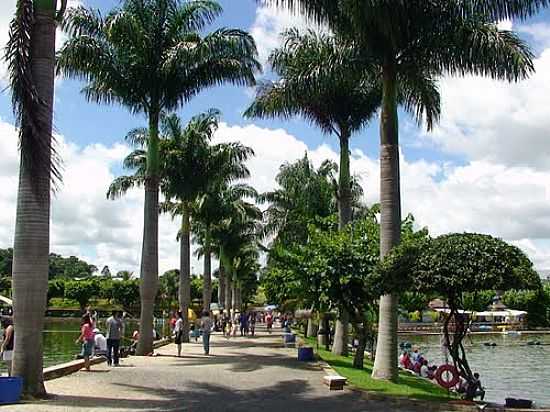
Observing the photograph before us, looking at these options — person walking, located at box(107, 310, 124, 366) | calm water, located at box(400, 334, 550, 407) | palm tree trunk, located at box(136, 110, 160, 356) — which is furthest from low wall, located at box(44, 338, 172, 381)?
calm water, located at box(400, 334, 550, 407)

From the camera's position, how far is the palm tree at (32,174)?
1330cm

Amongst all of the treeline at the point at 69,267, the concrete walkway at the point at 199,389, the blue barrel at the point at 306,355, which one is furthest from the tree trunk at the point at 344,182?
the treeline at the point at 69,267

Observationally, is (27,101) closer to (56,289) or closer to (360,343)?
(360,343)

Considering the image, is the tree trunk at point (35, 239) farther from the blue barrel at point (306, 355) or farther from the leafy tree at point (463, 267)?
the blue barrel at point (306, 355)

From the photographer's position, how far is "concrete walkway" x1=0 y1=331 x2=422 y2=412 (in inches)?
506

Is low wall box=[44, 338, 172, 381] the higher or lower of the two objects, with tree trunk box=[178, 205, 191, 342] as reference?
lower

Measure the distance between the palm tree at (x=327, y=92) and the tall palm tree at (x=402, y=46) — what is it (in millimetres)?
1336

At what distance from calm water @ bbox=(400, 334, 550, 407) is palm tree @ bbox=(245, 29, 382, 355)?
6457mm

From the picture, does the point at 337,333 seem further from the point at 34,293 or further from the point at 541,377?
the point at 34,293

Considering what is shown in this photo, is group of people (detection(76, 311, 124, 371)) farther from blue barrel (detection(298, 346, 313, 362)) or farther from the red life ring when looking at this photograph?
the red life ring

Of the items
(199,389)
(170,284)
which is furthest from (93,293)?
(199,389)

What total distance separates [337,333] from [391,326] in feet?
30.4

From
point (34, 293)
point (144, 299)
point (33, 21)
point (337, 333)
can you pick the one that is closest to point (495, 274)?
point (34, 293)

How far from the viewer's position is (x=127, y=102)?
82.9ft
